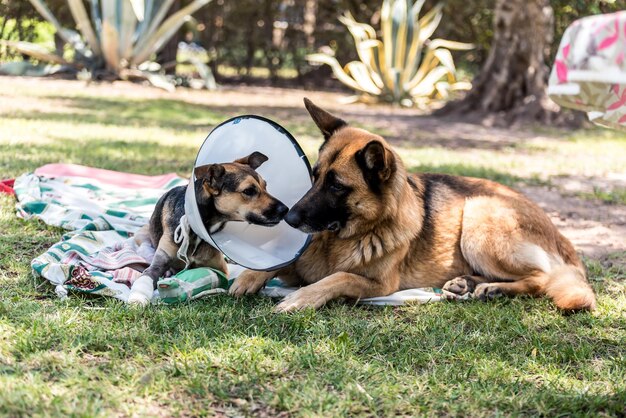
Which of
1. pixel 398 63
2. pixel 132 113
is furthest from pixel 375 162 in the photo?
pixel 398 63

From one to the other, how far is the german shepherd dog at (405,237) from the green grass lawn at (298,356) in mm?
164

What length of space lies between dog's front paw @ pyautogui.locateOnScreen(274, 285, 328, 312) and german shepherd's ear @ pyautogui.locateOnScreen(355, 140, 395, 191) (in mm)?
707

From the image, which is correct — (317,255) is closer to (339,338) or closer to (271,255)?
(271,255)

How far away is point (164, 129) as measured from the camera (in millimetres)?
10656

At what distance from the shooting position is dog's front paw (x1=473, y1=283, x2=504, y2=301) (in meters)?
4.60

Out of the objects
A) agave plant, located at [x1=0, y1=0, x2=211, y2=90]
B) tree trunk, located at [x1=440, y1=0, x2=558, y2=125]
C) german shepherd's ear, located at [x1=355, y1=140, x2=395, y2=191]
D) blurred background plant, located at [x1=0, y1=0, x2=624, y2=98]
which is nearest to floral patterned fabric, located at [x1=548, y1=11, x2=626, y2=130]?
german shepherd's ear, located at [x1=355, y1=140, x2=395, y2=191]

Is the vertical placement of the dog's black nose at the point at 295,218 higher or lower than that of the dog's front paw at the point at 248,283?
higher

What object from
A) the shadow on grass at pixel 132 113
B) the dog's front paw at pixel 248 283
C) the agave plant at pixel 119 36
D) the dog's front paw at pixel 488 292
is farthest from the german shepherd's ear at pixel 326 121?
the agave plant at pixel 119 36

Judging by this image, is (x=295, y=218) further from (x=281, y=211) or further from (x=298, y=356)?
(x=298, y=356)

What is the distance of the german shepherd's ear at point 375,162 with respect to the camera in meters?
4.11

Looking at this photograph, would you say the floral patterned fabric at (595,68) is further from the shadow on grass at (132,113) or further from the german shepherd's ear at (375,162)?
the shadow on grass at (132,113)

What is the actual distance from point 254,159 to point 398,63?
11.5 m

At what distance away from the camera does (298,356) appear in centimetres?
348

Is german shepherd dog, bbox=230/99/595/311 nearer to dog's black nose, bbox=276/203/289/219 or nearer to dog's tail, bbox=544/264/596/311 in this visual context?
dog's tail, bbox=544/264/596/311
